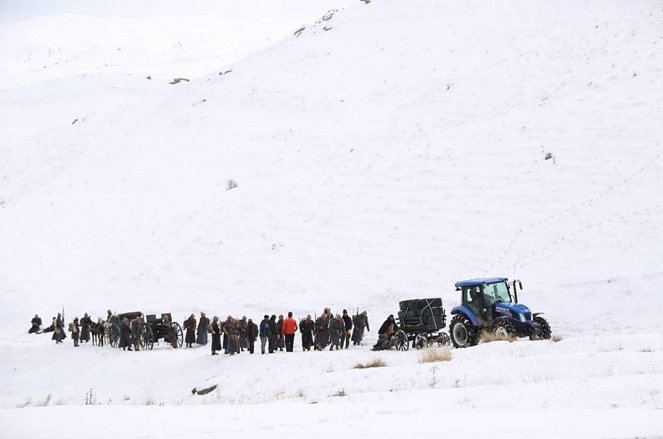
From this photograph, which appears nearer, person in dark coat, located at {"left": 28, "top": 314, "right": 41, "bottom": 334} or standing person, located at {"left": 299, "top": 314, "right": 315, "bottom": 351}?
standing person, located at {"left": 299, "top": 314, "right": 315, "bottom": 351}

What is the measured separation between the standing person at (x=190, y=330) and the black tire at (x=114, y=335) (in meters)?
3.14

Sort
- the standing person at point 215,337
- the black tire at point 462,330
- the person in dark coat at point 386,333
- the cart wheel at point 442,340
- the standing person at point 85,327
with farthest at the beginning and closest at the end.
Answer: the standing person at point 85,327 < the standing person at point 215,337 < the person in dark coat at point 386,333 < the cart wheel at point 442,340 < the black tire at point 462,330

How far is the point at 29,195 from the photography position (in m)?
43.6

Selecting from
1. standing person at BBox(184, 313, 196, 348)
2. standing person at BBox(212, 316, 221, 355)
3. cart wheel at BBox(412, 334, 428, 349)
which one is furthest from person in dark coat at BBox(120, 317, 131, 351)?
cart wheel at BBox(412, 334, 428, 349)

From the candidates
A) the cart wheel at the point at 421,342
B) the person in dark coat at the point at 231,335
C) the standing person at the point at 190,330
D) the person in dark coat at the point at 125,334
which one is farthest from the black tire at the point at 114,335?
the cart wheel at the point at 421,342

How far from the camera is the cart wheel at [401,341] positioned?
19828 mm

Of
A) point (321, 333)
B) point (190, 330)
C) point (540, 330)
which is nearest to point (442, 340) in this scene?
point (540, 330)

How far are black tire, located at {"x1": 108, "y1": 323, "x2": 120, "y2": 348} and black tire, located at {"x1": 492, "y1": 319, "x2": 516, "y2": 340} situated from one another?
14.7 m

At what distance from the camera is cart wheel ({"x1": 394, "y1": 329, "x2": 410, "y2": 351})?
19.8 meters

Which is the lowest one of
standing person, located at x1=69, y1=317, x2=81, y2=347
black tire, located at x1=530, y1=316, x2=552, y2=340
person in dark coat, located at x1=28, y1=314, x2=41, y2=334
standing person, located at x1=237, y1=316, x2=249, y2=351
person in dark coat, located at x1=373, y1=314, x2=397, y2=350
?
black tire, located at x1=530, y1=316, x2=552, y2=340

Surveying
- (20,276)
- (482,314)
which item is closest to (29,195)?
(20,276)

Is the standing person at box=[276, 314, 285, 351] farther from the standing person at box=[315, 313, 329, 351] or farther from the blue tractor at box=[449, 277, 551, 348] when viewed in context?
the blue tractor at box=[449, 277, 551, 348]

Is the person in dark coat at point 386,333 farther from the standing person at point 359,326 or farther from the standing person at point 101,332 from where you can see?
the standing person at point 101,332

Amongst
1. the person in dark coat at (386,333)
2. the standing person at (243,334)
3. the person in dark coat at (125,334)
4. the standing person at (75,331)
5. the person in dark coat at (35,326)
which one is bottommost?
the person in dark coat at (386,333)
